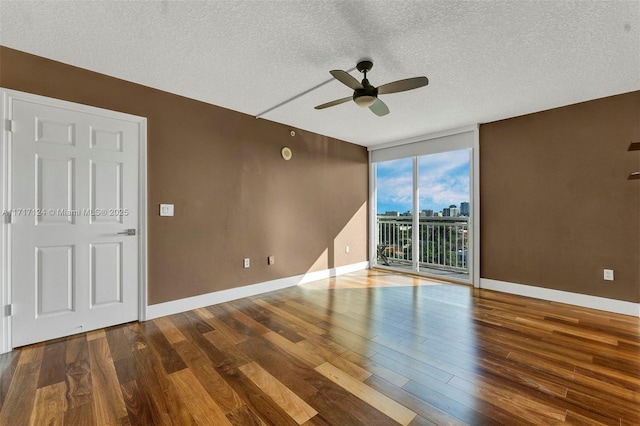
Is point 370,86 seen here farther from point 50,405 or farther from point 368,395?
point 50,405

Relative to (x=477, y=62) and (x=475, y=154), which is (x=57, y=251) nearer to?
(x=477, y=62)

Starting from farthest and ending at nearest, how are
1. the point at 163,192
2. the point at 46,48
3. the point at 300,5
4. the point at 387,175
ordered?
the point at 387,175
the point at 163,192
the point at 46,48
the point at 300,5

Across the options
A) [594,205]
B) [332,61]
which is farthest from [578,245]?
[332,61]

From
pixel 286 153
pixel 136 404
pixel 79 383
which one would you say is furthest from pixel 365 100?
pixel 79 383

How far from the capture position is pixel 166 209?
306 centimetres

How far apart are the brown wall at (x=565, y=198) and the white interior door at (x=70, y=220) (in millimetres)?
4681

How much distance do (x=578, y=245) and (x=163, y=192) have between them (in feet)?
16.4

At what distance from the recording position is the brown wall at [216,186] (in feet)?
8.84

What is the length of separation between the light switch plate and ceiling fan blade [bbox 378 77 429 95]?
2517 millimetres

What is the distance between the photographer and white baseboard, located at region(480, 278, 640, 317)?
307cm

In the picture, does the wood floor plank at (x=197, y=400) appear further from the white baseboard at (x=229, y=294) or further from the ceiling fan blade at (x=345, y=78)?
the ceiling fan blade at (x=345, y=78)

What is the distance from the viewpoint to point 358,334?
8.33 feet

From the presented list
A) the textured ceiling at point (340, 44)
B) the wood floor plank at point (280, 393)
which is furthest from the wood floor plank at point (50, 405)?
the textured ceiling at point (340, 44)

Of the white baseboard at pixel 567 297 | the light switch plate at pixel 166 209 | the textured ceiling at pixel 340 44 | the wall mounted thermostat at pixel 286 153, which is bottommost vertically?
the white baseboard at pixel 567 297
